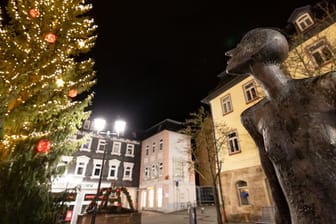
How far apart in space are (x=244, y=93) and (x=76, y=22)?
36.9 feet


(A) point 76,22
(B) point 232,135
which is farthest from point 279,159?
(B) point 232,135

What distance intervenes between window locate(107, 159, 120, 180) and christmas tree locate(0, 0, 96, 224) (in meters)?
19.9

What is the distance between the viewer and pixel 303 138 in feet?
3.13

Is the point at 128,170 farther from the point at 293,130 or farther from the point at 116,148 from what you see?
the point at 293,130

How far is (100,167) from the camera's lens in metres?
23.8

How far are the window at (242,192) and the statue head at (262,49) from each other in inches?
486

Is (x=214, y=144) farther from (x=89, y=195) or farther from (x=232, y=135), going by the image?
(x=89, y=195)

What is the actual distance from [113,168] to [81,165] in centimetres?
414

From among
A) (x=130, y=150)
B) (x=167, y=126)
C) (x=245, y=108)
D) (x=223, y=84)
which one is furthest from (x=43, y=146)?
(x=130, y=150)

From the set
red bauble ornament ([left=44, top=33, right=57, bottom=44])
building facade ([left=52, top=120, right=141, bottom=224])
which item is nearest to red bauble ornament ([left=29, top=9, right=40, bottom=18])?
red bauble ornament ([left=44, top=33, right=57, bottom=44])

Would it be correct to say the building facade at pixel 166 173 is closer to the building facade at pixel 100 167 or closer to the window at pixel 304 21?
the building facade at pixel 100 167

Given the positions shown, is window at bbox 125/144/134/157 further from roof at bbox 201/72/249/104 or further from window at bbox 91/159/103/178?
roof at bbox 201/72/249/104

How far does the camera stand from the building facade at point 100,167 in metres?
20.9

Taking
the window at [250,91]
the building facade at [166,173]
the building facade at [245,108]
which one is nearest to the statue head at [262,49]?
the building facade at [245,108]
